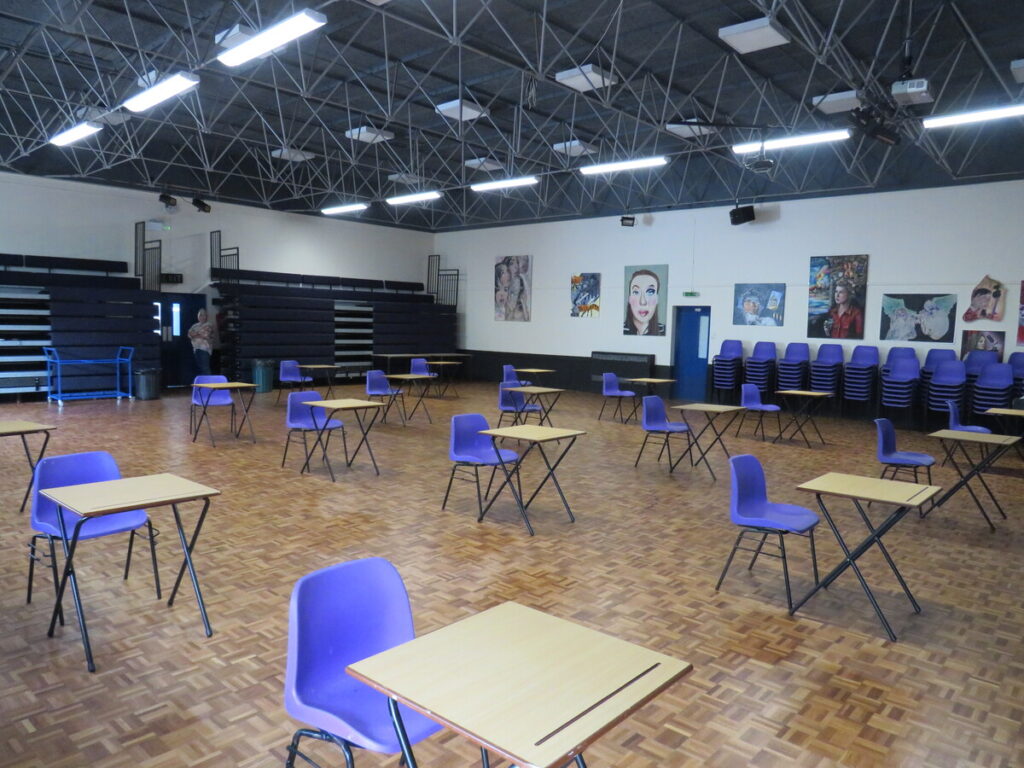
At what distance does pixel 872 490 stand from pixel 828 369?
9.50 m

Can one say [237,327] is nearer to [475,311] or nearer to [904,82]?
[475,311]

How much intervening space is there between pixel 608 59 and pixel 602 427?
209 inches

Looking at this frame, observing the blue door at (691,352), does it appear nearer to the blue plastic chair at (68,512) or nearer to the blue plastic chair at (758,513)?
the blue plastic chair at (758,513)

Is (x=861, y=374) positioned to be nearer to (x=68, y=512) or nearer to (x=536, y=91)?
(x=536, y=91)

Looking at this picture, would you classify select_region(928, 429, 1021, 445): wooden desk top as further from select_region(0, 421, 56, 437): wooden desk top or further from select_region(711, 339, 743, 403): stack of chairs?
Result: select_region(711, 339, 743, 403): stack of chairs

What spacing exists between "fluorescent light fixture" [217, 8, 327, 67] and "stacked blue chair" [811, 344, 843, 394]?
10090 millimetres

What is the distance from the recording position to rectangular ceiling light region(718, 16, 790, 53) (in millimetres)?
6926

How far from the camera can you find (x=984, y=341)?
1132 cm

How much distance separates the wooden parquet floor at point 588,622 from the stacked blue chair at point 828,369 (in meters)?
5.85

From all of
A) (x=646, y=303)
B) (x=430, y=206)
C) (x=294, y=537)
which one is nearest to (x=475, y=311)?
(x=430, y=206)

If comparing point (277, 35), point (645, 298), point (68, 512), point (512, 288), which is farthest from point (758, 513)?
point (512, 288)

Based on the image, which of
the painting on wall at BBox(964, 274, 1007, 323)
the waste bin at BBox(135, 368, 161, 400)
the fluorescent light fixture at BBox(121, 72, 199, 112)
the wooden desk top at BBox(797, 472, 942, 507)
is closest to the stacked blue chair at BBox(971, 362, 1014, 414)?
the painting on wall at BBox(964, 274, 1007, 323)

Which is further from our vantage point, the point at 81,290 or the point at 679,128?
the point at 81,290

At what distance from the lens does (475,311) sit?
1905 cm
